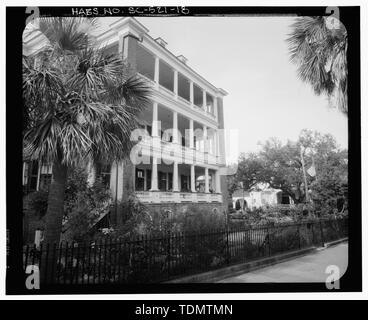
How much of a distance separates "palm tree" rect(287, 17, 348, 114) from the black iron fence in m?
2.61

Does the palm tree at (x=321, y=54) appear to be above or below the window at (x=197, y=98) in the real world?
below

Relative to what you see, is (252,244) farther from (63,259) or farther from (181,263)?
(63,259)

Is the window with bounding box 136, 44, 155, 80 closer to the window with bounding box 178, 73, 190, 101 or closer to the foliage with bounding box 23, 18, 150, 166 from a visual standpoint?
the window with bounding box 178, 73, 190, 101

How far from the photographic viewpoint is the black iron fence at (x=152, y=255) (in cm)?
359

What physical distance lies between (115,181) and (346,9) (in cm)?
580

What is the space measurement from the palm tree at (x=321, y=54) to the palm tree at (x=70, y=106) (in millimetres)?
3415

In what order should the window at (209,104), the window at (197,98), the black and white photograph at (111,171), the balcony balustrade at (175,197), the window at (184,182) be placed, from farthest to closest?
the window at (184,182)
the window at (197,98)
the window at (209,104)
the balcony balustrade at (175,197)
the black and white photograph at (111,171)

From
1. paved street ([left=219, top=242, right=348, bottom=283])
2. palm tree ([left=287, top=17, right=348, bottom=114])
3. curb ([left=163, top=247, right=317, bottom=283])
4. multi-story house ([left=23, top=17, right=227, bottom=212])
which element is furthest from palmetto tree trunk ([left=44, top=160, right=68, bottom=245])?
palm tree ([left=287, top=17, right=348, bottom=114])

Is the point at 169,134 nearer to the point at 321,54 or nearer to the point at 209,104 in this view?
the point at 209,104

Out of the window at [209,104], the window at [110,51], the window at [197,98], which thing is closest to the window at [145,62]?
the window at [110,51]

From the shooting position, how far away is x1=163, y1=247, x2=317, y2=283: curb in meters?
4.53

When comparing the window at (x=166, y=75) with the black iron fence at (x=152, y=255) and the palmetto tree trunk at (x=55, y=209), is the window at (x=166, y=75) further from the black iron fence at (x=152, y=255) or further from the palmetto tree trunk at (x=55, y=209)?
the black iron fence at (x=152, y=255)
